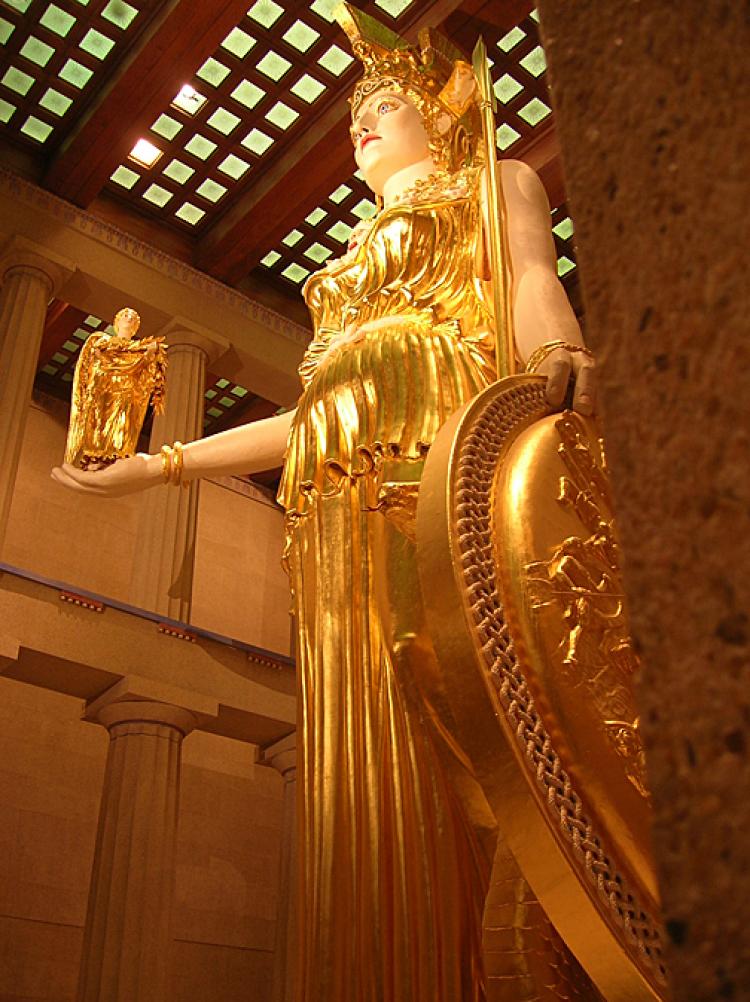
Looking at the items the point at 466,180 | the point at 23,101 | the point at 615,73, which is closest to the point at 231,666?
the point at 23,101

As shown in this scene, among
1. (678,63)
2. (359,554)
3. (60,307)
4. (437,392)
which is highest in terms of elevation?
(60,307)

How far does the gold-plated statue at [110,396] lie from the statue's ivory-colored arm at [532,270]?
1152mm

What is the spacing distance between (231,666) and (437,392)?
5.67m

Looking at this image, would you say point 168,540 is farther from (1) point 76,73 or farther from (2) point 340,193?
(1) point 76,73

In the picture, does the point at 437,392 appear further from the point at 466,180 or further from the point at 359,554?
the point at 466,180

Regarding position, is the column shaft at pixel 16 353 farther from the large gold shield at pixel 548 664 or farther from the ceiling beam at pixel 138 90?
the large gold shield at pixel 548 664

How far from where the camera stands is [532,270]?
9.06ft

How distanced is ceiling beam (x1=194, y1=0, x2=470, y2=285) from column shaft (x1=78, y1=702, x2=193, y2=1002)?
409 centimetres

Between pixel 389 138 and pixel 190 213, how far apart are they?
6.43 metres

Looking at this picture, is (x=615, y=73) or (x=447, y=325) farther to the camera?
(x=447, y=325)

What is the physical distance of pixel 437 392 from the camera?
256 cm

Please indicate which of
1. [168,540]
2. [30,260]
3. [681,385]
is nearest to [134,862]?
[168,540]

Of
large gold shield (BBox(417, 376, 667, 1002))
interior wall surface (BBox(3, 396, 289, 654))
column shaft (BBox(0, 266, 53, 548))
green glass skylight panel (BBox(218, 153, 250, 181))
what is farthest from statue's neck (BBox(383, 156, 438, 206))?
interior wall surface (BBox(3, 396, 289, 654))

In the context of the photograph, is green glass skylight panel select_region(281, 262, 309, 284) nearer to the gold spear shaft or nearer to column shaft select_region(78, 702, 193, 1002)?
column shaft select_region(78, 702, 193, 1002)
